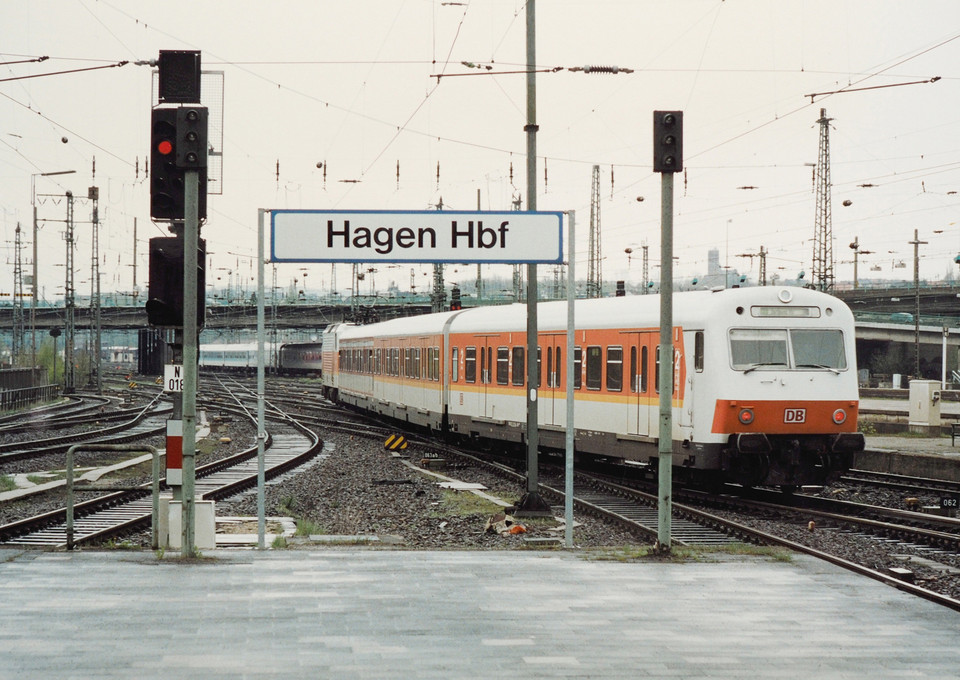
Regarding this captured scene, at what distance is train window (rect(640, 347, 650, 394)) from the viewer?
699 inches

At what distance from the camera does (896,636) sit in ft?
23.5

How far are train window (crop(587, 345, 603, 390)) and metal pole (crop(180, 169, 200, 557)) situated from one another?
10474 millimetres

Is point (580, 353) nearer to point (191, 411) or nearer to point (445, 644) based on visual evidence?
point (191, 411)

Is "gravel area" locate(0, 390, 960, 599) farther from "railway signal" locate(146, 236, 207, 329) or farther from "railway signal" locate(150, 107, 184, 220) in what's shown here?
"railway signal" locate(150, 107, 184, 220)

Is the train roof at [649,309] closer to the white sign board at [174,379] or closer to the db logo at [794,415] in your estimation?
the db logo at [794,415]

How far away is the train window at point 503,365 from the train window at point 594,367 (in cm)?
366

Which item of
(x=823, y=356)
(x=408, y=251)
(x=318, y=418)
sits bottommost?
(x=318, y=418)

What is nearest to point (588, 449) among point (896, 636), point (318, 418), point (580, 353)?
point (580, 353)

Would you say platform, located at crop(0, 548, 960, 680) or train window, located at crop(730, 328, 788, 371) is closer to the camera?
platform, located at crop(0, 548, 960, 680)

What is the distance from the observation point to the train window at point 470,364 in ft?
82.4

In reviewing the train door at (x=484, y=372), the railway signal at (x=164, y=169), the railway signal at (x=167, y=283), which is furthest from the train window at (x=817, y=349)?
the railway signal at (x=164, y=169)

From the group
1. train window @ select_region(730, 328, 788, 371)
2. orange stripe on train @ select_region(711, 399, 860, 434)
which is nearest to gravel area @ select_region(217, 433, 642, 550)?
orange stripe on train @ select_region(711, 399, 860, 434)

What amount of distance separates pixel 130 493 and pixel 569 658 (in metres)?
12.7

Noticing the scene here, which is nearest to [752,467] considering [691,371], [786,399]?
[786,399]
